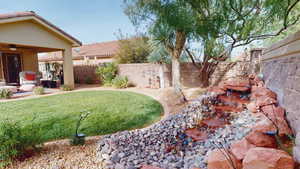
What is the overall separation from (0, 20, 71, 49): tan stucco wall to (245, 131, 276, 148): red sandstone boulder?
407 inches

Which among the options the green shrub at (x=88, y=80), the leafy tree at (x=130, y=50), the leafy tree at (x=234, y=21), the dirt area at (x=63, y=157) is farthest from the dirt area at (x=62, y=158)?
the green shrub at (x=88, y=80)

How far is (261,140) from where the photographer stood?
6.91 feet

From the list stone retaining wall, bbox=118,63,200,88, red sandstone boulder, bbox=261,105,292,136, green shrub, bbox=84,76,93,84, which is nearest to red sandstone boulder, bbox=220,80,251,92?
red sandstone boulder, bbox=261,105,292,136

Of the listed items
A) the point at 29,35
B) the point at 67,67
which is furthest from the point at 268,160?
the point at 67,67

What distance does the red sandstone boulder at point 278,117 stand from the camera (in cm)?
240

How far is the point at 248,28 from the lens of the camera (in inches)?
234

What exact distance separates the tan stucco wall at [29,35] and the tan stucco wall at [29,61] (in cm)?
388

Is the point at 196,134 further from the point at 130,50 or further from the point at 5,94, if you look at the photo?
the point at 130,50

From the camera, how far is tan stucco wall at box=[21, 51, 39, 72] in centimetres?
1193

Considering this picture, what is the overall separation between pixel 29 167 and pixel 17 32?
8.29 m

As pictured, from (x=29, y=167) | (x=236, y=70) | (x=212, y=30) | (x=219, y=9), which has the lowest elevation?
(x=29, y=167)

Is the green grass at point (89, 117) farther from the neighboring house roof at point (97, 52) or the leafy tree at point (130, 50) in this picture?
the neighboring house roof at point (97, 52)

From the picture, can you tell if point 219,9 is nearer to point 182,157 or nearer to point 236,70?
point 236,70

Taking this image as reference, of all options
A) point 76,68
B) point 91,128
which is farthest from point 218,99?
point 76,68
